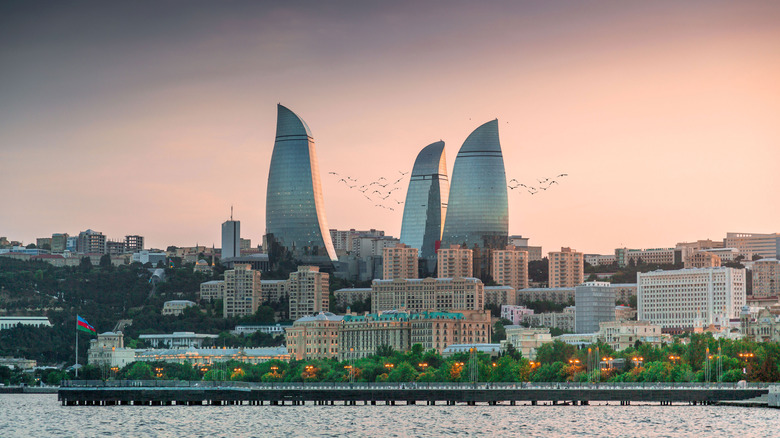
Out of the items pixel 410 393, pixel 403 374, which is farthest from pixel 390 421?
pixel 403 374

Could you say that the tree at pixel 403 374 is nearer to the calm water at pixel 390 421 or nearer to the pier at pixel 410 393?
the pier at pixel 410 393

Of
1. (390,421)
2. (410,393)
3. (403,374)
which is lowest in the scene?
(390,421)

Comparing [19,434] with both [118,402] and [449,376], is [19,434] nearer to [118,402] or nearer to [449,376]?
[118,402]

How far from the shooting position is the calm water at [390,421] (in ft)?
372

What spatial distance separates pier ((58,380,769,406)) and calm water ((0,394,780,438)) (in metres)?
1.43

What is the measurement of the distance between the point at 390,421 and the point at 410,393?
27.0m

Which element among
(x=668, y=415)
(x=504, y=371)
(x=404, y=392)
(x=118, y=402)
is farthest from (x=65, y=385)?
(x=668, y=415)

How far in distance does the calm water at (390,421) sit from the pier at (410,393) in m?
1.43

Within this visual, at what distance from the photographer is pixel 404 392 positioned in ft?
503

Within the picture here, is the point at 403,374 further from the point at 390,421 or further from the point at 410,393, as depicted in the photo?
the point at 390,421

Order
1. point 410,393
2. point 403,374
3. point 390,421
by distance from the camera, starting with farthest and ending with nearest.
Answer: point 403,374, point 410,393, point 390,421

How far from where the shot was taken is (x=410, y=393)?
153 meters

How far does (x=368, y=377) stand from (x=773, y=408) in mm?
63761

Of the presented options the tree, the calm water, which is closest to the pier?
the calm water
